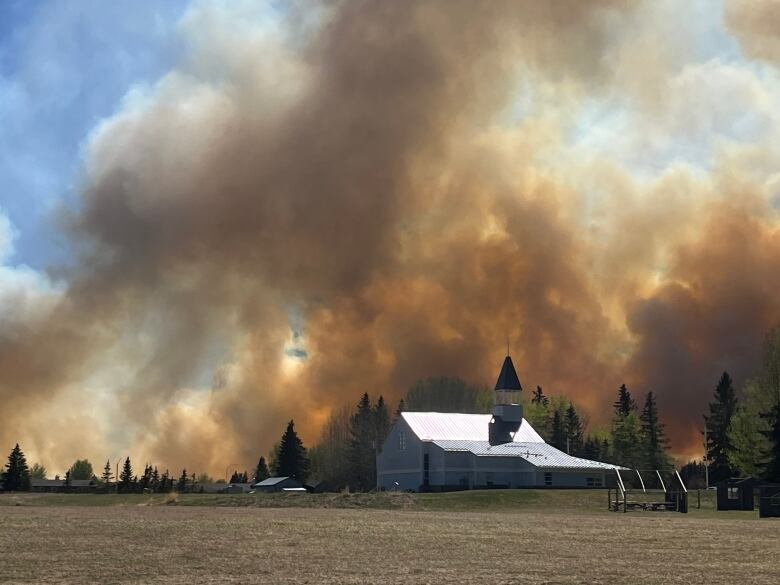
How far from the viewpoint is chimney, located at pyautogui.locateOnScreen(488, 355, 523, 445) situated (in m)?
128

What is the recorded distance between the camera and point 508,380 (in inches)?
5305

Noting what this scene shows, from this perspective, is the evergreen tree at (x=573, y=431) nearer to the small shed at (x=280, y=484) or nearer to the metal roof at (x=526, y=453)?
the metal roof at (x=526, y=453)

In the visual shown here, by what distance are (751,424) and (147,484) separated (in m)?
85.0

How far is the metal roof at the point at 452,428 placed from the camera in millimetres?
124188

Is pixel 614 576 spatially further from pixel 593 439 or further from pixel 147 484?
pixel 593 439

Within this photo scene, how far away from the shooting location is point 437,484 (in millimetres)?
119312

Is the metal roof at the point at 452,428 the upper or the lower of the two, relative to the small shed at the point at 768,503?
upper

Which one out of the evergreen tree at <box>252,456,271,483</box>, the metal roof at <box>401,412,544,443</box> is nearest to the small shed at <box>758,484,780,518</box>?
the metal roof at <box>401,412,544,443</box>

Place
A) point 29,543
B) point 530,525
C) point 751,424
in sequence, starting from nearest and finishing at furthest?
point 29,543 → point 530,525 → point 751,424

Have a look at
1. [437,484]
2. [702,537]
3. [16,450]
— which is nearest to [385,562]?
[702,537]

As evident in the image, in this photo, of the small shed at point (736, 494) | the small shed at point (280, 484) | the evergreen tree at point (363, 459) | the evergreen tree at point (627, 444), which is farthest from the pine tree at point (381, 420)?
the small shed at point (736, 494)

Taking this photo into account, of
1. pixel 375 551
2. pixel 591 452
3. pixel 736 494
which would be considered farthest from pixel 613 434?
pixel 375 551

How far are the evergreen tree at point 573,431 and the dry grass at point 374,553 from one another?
122 meters

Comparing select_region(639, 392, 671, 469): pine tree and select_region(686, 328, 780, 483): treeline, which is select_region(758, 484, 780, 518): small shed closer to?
select_region(686, 328, 780, 483): treeline
